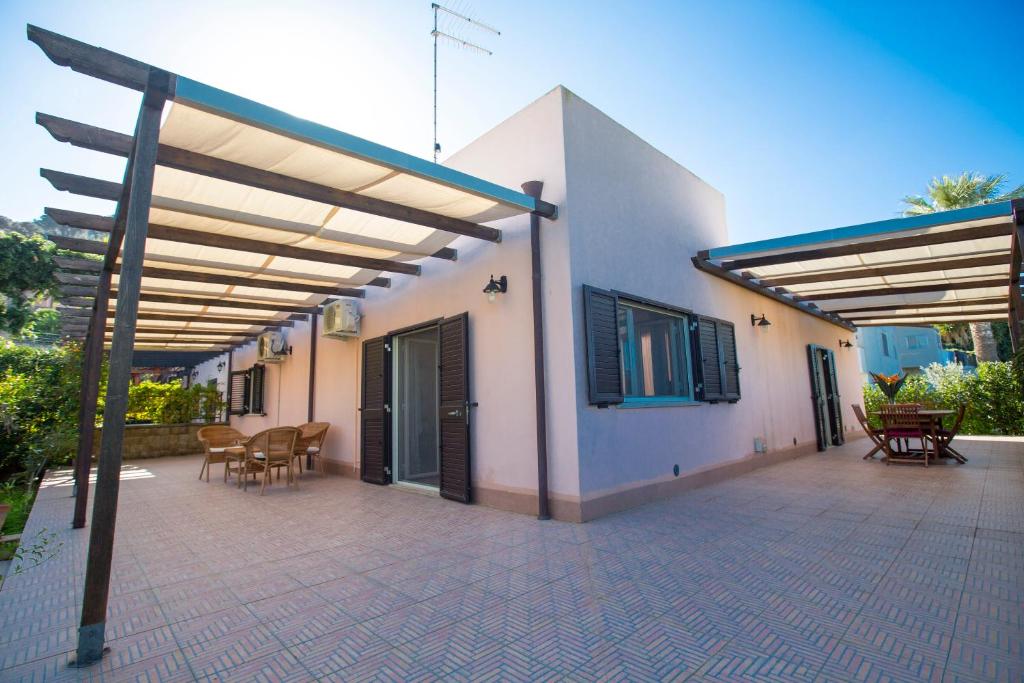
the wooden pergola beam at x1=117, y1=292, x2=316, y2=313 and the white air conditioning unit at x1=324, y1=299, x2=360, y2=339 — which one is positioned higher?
the wooden pergola beam at x1=117, y1=292, x2=316, y2=313

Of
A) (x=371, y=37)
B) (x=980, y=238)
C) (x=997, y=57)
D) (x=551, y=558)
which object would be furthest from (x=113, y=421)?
(x=997, y=57)

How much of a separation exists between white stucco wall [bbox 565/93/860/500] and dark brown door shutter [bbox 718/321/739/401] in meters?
0.21

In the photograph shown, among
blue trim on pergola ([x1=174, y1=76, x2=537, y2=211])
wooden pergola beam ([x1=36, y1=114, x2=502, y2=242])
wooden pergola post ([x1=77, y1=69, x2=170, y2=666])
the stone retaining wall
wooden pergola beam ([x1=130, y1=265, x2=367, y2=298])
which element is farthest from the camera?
the stone retaining wall

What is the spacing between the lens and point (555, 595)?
2.52 m

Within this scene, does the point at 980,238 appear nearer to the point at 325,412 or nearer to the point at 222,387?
the point at 325,412

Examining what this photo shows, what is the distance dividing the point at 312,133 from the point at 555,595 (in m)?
3.07

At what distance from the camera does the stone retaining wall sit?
10742 millimetres

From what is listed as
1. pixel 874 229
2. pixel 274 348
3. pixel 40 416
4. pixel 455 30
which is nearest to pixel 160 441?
pixel 40 416

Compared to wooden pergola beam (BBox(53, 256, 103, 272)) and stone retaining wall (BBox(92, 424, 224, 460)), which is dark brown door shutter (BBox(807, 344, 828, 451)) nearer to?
wooden pergola beam (BBox(53, 256, 103, 272))

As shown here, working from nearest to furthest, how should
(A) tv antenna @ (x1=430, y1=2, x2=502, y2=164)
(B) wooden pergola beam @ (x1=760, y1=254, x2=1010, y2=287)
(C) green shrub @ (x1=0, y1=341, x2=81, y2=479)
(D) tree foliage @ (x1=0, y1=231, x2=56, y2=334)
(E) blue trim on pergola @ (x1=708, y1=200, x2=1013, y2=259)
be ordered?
(E) blue trim on pergola @ (x1=708, y1=200, x2=1013, y2=259), (B) wooden pergola beam @ (x1=760, y1=254, x2=1010, y2=287), (C) green shrub @ (x1=0, y1=341, x2=81, y2=479), (A) tv antenna @ (x1=430, y1=2, x2=502, y2=164), (D) tree foliage @ (x1=0, y1=231, x2=56, y2=334)

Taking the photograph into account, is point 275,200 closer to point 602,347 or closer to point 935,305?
point 602,347

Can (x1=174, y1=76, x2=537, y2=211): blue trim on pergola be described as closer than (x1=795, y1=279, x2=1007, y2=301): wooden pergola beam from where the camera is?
Yes

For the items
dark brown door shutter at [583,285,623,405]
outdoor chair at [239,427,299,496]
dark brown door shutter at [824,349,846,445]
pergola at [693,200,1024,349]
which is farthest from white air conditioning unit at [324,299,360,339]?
dark brown door shutter at [824,349,846,445]

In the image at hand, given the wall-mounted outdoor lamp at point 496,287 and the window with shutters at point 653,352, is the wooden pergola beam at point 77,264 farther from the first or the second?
the window with shutters at point 653,352
